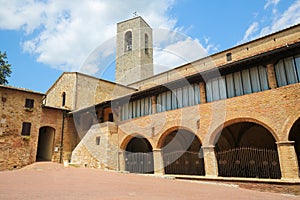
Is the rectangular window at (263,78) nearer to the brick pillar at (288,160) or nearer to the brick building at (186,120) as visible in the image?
the brick building at (186,120)

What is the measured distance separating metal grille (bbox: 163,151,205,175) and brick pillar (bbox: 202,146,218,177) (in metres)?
4.97

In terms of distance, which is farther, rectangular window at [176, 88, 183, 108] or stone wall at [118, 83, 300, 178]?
rectangular window at [176, 88, 183, 108]

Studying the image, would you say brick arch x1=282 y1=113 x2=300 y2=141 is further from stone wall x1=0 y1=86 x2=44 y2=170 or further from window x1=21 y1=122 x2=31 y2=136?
window x1=21 y1=122 x2=31 y2=136

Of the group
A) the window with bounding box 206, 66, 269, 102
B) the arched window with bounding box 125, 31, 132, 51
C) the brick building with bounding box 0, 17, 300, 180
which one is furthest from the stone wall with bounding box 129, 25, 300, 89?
the arched window with bounding box 125, 31, 132, 51

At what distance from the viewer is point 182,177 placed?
12609 millimetres

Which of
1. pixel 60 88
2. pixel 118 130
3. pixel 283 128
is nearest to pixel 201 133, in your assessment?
pixel 283 128

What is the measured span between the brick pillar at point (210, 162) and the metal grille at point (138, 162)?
561cm

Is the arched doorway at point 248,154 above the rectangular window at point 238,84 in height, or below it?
below

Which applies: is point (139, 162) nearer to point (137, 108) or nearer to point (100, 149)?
point (100, 149)

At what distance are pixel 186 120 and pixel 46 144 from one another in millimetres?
13463

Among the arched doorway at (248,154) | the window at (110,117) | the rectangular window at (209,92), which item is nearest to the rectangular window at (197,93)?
the rectangular window at (209,92)

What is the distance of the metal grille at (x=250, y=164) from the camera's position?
1241 centimetres

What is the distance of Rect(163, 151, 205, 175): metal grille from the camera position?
16.4 m

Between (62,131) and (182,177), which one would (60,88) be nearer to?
(62,131)
